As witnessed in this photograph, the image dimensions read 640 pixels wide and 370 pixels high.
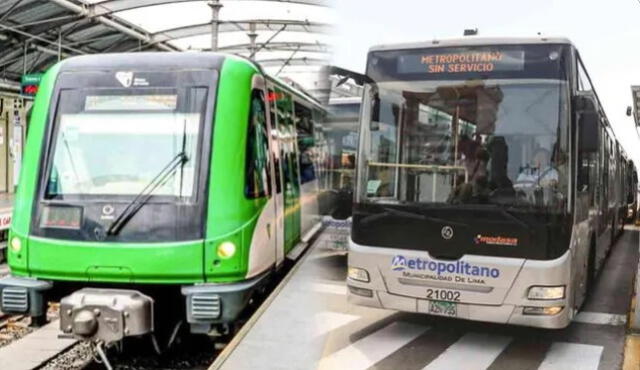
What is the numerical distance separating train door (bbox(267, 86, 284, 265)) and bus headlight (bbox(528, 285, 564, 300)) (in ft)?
7.66

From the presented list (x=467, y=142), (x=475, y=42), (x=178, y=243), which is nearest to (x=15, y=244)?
(x=178, y=243)

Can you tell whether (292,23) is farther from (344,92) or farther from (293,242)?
(344,92)

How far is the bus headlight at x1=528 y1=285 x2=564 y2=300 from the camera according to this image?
546cm

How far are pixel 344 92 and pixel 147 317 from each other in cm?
229

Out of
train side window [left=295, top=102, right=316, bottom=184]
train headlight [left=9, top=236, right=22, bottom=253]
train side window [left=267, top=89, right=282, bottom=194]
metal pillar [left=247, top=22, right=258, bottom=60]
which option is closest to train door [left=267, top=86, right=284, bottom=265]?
train side window [left=267, top=89, right=282, bottom=194]

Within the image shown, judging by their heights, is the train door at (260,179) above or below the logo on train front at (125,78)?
below

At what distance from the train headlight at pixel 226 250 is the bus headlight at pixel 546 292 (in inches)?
92.2

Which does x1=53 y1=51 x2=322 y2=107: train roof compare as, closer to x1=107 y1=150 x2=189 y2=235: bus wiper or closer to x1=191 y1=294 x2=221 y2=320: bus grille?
x1=107 y1=150 x2=189 y2=235: bus wiper

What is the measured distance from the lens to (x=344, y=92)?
5.61m

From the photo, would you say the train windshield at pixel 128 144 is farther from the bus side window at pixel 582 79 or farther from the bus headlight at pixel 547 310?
the bus side window at pixel 582 79

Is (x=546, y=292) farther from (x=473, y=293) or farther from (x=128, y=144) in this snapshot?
(x=128, y=144)

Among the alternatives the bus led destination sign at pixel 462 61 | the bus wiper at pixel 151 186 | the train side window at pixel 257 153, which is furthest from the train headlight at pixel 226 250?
the bus led destination sign at pixel 462 61

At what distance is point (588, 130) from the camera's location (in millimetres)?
5547

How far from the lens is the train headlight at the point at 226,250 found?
17.6ft
